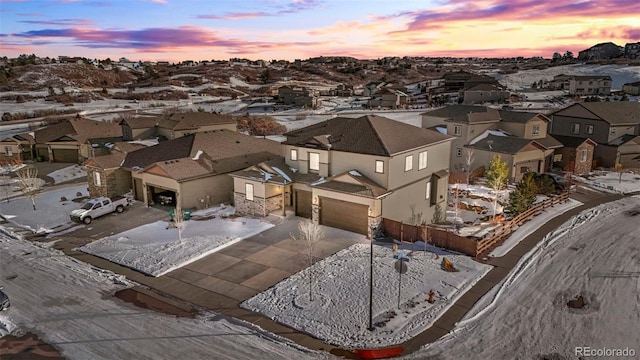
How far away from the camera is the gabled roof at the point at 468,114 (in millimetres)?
48438

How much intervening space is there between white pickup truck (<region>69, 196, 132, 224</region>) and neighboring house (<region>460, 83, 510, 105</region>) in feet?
293

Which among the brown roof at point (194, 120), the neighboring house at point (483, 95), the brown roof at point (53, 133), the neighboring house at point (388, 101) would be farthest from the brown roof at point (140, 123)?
the neighboring house at point (483, 95)

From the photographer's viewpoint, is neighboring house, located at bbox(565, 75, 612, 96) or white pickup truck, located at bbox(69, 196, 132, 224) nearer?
white pickup truck, located at bbox(69, 196, 132, 224)

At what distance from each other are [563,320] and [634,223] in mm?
17463

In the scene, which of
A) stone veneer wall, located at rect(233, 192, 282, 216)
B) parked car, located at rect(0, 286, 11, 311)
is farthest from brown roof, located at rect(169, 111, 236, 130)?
parked car, located at rect(0, 286, 11, 311)

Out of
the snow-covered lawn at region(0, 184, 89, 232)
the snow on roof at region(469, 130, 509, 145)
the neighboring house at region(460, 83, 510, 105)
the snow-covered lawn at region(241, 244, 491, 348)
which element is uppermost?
the neighboring house at region(460, 83, 510, 105)

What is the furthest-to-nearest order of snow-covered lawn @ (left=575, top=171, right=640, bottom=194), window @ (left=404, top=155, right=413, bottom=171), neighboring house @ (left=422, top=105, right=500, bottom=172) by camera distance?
neighboring house @ (left=422, top=105, right=500, bottom=172)
snow-covered lawn @ (left=575, top=171, right=640, bottom=194)
window @ (left=404, top=155, right=413, bottom=171)

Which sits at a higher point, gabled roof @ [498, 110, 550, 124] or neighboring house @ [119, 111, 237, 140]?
gabled roof @ [498, 110, 550, 124]

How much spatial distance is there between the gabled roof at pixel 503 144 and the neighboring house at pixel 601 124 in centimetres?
998

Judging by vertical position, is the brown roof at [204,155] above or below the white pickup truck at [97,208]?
above

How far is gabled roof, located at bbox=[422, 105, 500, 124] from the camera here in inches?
1907

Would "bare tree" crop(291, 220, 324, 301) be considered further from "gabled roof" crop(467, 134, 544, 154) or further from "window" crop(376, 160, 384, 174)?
"gabled roof" crop(467, 134, 544, 154)

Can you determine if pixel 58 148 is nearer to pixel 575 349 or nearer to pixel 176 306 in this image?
pixel 176 306

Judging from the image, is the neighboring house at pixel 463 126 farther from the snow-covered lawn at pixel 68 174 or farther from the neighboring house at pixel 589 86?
the neighboring house at pixel 589 86
